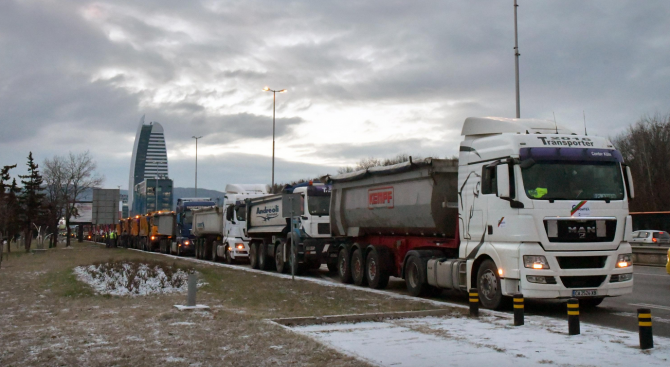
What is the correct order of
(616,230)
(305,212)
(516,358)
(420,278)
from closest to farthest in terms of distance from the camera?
(516,358) → (616,230) → (420,278) → (305,212)

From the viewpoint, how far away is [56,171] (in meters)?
65.0

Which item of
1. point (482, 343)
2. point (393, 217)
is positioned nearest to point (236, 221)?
point (393, 217)

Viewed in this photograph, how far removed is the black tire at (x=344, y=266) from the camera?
62.2 ft

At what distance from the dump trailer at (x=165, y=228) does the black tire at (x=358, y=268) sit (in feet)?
96.7

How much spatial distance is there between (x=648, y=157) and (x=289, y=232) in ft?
138

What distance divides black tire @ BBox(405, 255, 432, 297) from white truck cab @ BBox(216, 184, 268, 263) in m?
15.5

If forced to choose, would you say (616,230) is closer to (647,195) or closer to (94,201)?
(647,195)

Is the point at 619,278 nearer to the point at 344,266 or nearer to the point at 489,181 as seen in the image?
the point at 489,181

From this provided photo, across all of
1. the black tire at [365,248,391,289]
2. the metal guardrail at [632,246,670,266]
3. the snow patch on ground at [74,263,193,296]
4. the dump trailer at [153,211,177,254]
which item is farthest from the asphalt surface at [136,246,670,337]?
the dump trailer at [153,211,177,254]

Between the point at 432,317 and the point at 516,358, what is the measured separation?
11.7 ft

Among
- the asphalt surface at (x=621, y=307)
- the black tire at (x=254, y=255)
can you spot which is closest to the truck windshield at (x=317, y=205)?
the asphalt surface at (x=621, y=307)

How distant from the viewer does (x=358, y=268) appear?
726 inches

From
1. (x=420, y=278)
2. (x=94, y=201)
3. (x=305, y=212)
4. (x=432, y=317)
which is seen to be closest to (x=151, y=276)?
(x=305, y=212)

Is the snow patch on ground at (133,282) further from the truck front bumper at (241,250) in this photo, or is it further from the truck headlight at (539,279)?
the truck front bumper at (241,250)
